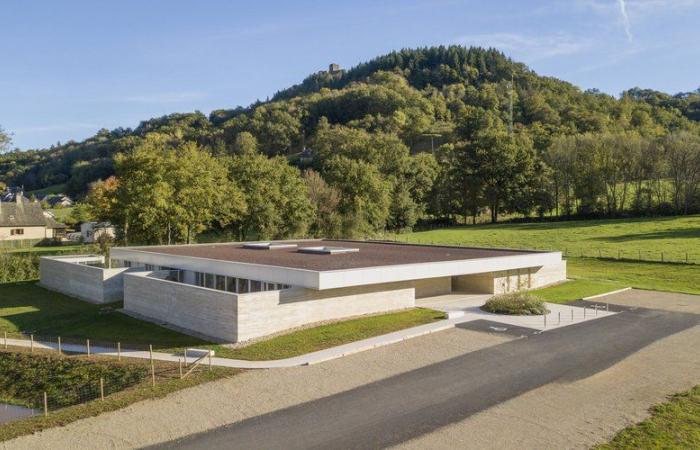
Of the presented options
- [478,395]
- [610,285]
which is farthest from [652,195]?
[478,395]

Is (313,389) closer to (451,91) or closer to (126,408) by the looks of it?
(126,408)

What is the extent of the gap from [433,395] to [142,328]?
14.0 m

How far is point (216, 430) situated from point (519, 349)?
34.9 ft

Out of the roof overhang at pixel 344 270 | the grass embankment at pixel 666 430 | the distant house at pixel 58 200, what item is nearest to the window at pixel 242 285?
the roof overhang at pixel 344 270

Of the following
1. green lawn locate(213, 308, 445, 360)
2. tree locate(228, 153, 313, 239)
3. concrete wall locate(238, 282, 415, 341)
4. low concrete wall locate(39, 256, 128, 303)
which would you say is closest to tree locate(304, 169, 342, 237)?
tree locate(228, 153, 313, 239)

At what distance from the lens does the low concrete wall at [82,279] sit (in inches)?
1137

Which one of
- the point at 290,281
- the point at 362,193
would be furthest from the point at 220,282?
the point at 362,193

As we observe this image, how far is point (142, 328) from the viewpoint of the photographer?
22609mm

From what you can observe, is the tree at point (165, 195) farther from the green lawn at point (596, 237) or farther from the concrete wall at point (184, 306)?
the green lawn at point (596, 237)

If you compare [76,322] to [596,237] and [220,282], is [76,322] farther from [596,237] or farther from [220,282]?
[596,237]

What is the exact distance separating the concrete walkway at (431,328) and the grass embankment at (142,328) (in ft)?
1.79

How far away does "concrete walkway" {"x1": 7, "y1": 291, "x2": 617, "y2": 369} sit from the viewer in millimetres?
16969

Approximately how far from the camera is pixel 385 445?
1094 centimetres

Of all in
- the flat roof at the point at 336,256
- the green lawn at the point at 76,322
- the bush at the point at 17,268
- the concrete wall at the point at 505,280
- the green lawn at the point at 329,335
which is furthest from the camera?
the bush at the point at 17,268
